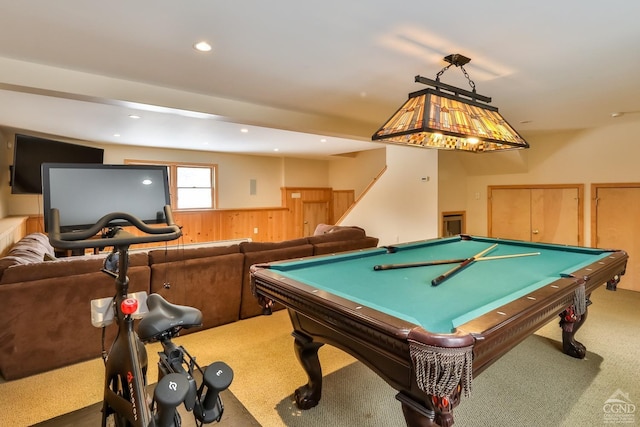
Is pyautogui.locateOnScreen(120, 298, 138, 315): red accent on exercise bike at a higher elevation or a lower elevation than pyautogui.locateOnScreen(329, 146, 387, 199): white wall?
lower

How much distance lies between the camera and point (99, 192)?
5.03ft

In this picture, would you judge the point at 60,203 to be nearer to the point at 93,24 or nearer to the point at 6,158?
the point at 93,24

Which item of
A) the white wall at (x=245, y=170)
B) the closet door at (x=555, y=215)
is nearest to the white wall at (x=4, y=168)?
the white wall at (x=245, y=170)

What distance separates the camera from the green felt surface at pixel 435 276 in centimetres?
147

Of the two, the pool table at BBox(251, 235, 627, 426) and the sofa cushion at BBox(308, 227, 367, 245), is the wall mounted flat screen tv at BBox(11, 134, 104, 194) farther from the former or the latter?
the pool table at BBox(251, 235, 627, 426)

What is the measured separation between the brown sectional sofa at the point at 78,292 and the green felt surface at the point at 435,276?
1059mm

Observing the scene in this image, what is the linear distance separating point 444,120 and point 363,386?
6.23 feet

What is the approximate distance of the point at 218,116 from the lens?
3408 mm

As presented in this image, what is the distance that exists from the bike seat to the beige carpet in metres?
0.93

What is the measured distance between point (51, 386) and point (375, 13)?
323 cm

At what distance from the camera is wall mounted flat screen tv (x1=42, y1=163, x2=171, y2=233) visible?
1.41m

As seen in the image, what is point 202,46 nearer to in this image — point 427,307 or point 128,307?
point 128,307

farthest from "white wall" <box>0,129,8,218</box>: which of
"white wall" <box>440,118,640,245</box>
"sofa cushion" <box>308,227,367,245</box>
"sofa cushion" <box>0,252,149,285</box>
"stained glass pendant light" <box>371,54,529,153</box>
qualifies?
"white wall" <box>440,118,640,245</box>

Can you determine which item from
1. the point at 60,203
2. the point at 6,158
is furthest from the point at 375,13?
the point at 6,158
